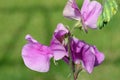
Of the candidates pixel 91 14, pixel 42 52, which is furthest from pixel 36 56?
pixel 91 14

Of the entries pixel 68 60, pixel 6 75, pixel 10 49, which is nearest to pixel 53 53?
pixel 68 60

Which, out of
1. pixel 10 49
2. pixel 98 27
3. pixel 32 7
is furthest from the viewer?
pixel 32 7

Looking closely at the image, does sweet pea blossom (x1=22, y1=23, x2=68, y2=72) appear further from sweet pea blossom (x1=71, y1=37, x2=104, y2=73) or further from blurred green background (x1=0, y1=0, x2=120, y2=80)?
blurred green background (x1=0, y1=0, x2=120, y2=80)

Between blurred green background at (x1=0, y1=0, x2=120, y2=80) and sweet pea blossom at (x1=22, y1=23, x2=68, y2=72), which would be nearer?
sweet pea blossom at (x1=22, y1=23, x2=68, y2=72)

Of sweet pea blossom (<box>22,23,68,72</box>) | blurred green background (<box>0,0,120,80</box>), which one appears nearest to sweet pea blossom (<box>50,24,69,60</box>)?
sweet pea blossom (<box>22,23,68,72</box>)

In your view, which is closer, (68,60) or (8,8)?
(68,60)

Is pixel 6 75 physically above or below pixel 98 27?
below

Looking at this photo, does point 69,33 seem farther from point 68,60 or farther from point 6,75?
point 6,75

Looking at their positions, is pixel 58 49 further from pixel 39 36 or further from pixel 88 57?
pixel 39 36
